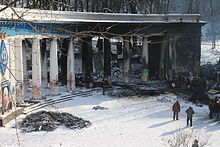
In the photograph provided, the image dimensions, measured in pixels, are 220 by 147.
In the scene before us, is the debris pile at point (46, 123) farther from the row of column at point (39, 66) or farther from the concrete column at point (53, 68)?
the concrete column at point (53, 68)

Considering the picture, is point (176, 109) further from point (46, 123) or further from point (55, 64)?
point (55, 64)

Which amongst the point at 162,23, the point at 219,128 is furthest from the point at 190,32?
the point at 219,128

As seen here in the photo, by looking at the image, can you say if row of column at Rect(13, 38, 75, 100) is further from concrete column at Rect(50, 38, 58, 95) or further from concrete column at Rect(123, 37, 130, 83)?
concrete column at Rect(123, 37, 130, 83)

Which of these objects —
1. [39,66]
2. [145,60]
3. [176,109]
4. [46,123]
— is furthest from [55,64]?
[176,109]

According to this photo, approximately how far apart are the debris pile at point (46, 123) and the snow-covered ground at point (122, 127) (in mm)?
479

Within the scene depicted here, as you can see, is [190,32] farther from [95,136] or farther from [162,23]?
[95,136]

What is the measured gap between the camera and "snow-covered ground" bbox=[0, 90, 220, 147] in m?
16.2

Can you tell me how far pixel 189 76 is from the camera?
3372 centimetres

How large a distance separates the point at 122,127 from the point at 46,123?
4.34m

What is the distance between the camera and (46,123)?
1834cm

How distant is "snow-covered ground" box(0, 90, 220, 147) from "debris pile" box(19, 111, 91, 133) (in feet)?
1.57

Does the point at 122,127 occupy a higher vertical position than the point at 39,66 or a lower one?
lower

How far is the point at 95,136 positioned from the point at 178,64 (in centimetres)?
2008

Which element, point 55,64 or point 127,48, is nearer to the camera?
point 55,64
